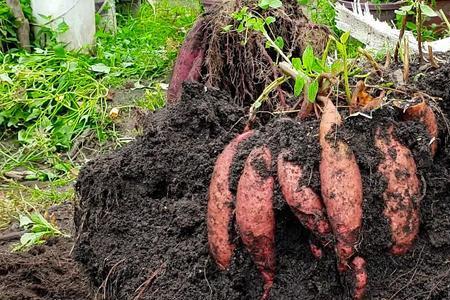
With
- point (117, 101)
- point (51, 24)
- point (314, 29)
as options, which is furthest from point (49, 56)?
point (314, 29)

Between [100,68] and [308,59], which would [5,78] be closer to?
[100,68]

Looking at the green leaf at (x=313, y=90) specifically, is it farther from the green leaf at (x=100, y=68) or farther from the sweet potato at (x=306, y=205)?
the green leaf at (x=100, y=68)

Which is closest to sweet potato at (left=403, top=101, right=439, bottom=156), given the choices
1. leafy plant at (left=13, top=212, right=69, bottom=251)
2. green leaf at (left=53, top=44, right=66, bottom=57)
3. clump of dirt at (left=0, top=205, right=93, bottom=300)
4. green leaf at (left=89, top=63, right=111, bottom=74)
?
clump of dirt at (left=0, top=205, right=93, bottom=300)

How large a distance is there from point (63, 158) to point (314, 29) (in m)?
1.85

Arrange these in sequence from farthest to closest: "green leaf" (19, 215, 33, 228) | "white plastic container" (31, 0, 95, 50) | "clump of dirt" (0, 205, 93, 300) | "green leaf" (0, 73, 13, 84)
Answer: "white plastic container" (31, 0, 95, 50) → "green leaf" (0, 73, 13, 84) → "green leaf" (19, 215, 33, 228) → "clump of dirt" (0, 205, 93, 300)

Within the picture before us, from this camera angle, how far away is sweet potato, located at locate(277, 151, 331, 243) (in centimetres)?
177

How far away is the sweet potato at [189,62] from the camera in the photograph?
307 centimetres

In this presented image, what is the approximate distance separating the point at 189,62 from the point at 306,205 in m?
1.50

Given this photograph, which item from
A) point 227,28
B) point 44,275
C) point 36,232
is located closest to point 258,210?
point 44,275

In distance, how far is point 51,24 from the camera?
5504 millimetres

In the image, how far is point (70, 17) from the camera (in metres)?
5.51

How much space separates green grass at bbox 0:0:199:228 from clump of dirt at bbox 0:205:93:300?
3.07ft

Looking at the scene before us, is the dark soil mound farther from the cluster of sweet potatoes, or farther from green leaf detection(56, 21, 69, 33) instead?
green leaf detection(56, 21, 69, 33)

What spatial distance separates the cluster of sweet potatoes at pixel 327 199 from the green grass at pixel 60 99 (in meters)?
2.10
